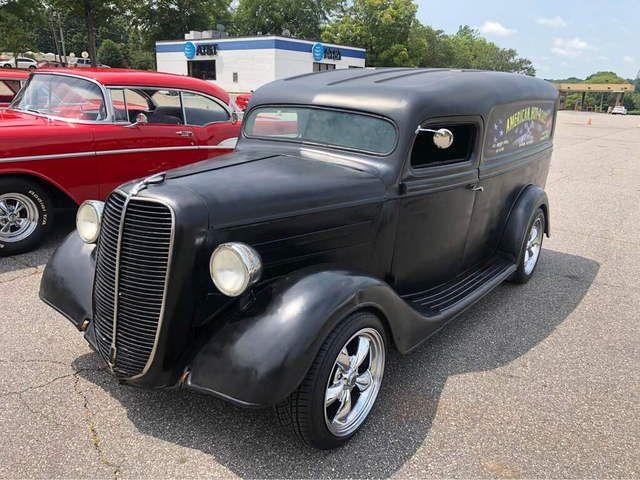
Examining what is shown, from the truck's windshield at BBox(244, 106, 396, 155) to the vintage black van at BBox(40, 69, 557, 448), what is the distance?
0.01m

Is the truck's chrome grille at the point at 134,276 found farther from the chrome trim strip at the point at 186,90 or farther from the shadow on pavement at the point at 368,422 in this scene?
the chrome trim strip at the point at 186,90

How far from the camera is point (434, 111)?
325cm

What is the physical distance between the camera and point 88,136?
5.18 m

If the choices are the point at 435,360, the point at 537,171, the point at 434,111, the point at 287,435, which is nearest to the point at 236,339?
the point at 287,435

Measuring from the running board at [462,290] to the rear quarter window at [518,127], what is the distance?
92 cm

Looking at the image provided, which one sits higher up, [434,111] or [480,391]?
[434,111]

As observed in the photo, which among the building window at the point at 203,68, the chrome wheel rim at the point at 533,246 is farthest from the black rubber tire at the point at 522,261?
the building window at the point at 203,68

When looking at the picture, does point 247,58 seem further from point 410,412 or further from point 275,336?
point 275,336

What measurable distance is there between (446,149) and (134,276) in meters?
2.33

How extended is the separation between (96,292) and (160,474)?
0.98 meters

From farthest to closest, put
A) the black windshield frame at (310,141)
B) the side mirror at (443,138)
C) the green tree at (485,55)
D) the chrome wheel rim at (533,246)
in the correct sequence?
the green tree at (485,55)
the chrome wheel rim at (533,246)
the black windshield frame at (310,141)
the side mirror at (443,138)

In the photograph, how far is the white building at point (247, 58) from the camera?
31797mm

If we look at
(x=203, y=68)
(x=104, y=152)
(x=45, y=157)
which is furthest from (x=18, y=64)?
(x=45, y=157)

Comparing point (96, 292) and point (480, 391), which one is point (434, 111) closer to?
point (480, 391)
